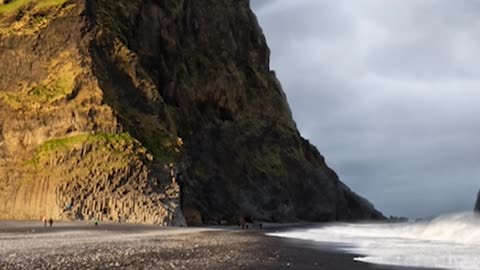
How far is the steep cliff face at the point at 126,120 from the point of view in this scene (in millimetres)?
56312

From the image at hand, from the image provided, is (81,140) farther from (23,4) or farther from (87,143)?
(23,4)

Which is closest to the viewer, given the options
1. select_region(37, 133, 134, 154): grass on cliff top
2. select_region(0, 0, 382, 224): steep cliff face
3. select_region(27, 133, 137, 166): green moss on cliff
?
select_region(0, 0, 382, 224): steep cliff face

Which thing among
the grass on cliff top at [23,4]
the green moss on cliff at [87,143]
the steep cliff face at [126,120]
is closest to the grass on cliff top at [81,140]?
the green moss on cliff at [87,143]

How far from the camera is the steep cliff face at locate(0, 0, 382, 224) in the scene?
185 ft

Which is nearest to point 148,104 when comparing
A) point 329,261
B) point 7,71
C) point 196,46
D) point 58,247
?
point 7,71

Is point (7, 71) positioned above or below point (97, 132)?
above

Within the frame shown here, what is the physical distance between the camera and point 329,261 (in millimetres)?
22391

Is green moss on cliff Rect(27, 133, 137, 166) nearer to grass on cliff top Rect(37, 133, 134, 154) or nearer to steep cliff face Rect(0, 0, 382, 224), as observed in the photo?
grass on cliff top Rect(37, 133, 134, 154)

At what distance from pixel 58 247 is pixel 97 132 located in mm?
34709

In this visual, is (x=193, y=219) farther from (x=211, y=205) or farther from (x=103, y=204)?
(x=103, y=204)

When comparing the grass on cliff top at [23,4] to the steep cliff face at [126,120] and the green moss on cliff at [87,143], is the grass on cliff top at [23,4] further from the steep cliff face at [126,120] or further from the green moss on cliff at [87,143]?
the green moss on cliff at [87,143]

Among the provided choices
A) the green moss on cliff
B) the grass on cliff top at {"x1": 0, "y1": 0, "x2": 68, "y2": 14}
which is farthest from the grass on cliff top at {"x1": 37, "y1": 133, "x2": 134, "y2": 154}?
the grass on cliff top at {"x1": 0, "y1": 0, "x2": 68, "y2": 14}

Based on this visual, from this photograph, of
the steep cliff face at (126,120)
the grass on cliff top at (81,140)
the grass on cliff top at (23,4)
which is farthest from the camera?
the grass on cliff top at (23,4)

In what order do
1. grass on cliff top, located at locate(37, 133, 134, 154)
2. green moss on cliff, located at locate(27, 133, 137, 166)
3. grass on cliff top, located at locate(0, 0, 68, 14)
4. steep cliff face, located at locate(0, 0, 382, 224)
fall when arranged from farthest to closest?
grass on cliff top, located at locate(0, 0, 68, 14) → grass on cliff top, located at locate(37, 133, 134, 154) → green moss on cliff, located at locate(27, 133, 137, 166) → steep cliff face, located at locate(0, 0, 382, 224)
